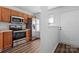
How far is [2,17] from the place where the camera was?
3549 mm

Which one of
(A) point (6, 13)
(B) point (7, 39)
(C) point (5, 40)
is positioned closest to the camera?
(C) point (5, 40)

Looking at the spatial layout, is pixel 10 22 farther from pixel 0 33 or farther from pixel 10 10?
pixel 0 33

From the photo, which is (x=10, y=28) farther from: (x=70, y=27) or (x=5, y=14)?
(x=70, y=27)

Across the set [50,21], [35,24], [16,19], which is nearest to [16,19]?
[16,19]

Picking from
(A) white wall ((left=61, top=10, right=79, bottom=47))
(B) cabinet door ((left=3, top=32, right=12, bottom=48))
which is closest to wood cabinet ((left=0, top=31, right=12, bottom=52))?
(B) cabinet door ((left=3, top=32, right=12, bottom=48))

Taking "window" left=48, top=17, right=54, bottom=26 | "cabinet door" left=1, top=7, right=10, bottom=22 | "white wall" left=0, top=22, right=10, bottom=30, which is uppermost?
"cabinet door" left=1, top=7, right=10, bottom=22

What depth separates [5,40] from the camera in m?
3.49

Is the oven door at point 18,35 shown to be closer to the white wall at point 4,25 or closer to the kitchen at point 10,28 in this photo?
the kitchen at point 10,28

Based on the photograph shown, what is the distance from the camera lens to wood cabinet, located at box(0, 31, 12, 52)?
3.28 m

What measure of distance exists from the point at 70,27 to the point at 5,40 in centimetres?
292

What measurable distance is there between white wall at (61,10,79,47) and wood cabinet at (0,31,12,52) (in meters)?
2.24

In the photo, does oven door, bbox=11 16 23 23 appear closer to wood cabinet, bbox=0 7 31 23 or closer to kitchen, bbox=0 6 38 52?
kitchen, bbox=0 6 38 52

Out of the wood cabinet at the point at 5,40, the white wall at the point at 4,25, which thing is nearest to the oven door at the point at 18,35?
the wood cabinet at the point at 5,40
